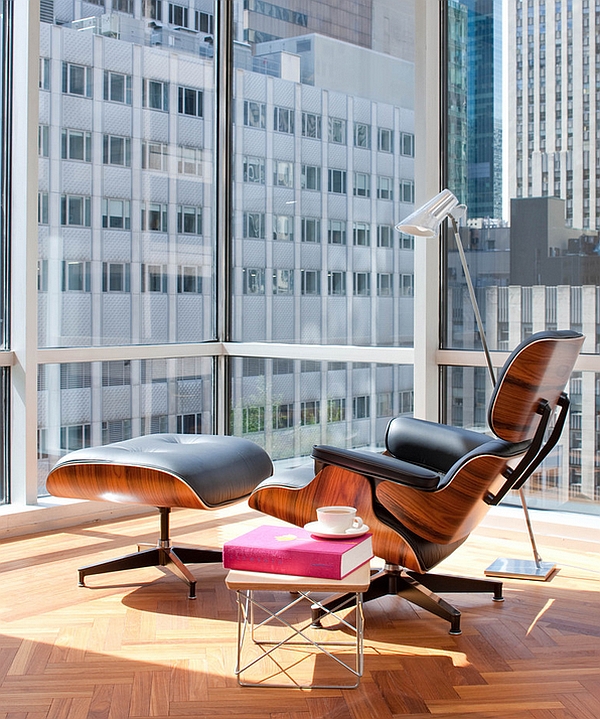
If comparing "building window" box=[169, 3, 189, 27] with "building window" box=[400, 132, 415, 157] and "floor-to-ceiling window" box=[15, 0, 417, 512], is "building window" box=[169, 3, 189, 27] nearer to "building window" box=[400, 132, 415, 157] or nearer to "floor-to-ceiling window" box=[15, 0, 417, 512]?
"floor-to-ceiling window" box=[15, 0, 417, 512]

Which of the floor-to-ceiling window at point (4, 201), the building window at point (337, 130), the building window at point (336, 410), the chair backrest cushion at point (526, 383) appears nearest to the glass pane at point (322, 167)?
the building window at point (337, 130)

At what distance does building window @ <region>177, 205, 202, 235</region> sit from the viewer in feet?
16.7

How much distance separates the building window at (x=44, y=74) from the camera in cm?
435

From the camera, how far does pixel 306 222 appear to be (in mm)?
4953

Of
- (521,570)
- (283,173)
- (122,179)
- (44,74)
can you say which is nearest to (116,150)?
(122,179)

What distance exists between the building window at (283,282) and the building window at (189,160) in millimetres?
774

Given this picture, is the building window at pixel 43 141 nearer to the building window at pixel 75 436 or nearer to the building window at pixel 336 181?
the building window at pixel 75 436

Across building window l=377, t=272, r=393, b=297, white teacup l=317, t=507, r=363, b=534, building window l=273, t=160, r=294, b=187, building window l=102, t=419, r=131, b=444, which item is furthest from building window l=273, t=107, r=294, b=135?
white teacup l=317, t=507, r=363, b=534

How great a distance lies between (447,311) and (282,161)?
1.40m

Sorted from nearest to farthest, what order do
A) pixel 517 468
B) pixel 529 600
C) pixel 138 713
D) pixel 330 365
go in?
pixel 138 713 → pixel 517 468 → pixel 529 600 → pixel 330 365

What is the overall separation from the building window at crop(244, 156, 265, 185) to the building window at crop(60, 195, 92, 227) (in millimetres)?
1064

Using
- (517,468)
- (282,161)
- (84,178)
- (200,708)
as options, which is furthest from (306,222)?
(200,708)

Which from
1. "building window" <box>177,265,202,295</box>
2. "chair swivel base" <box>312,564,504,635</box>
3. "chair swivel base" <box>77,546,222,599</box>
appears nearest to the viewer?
"chair swivel base" <box>312,564,504,635</box>

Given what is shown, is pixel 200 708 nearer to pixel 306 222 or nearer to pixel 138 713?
pixel 138 713
